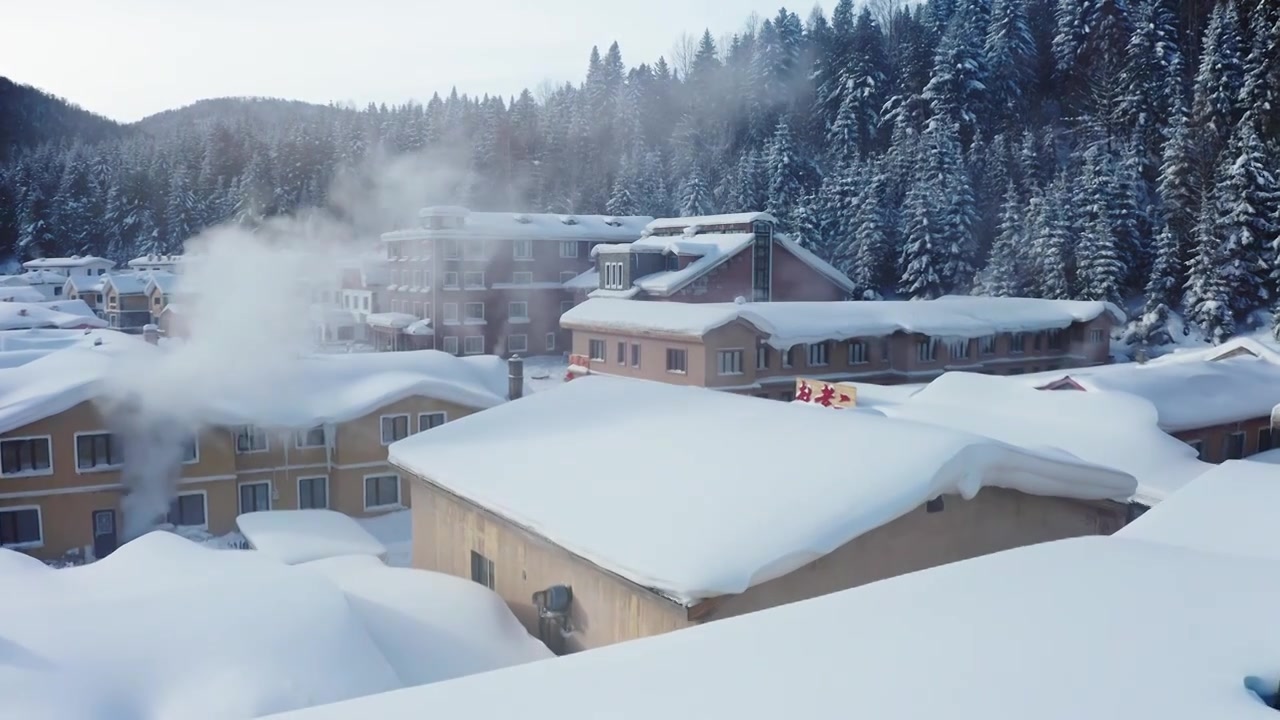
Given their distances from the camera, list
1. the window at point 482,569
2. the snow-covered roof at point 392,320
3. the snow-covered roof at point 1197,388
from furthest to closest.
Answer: the snow-covered roof at point 392,320 < the snow-covered roof at point 1197,388 < the window at point 482,569

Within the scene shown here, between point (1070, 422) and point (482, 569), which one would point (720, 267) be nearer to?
point (1070, 422)

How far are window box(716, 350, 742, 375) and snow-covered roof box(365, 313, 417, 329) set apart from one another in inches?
793

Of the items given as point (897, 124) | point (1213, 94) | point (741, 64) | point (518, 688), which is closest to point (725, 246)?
point (897, 124)

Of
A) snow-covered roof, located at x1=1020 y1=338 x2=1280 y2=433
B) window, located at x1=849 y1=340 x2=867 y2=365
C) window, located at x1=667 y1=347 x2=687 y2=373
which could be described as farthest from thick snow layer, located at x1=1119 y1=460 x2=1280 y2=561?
window, located at x1=849 y1=340 x2=867 y2=365

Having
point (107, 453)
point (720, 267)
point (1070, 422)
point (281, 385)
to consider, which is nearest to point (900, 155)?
point (720, 267)

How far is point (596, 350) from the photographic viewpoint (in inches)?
1417

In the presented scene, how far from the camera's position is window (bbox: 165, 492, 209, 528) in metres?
21.5

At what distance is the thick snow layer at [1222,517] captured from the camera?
6676mm

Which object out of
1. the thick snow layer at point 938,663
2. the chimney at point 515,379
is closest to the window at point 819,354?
the chimney at point 515,379

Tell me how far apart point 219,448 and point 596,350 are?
Result: 16705 mm

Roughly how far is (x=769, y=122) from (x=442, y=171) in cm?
2516

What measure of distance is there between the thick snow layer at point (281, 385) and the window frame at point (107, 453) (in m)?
0.80

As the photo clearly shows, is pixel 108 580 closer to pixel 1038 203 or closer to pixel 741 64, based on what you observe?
pixel 1038 203

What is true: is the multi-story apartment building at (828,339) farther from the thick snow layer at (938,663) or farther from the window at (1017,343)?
the thick snow layer at (938,663)
